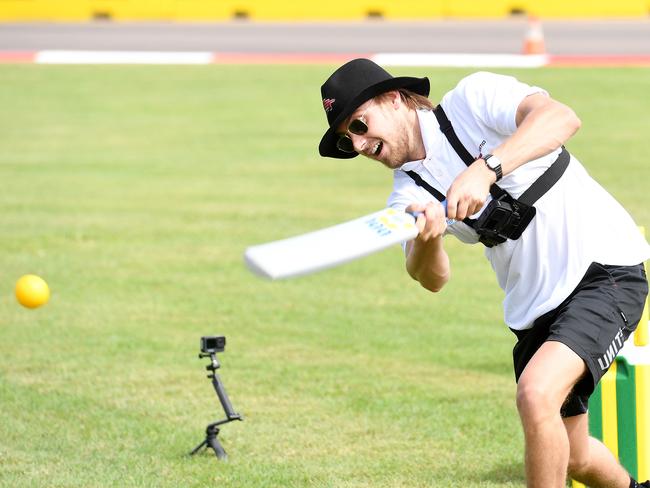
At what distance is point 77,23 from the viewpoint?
105ft

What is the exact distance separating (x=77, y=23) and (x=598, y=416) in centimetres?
2791

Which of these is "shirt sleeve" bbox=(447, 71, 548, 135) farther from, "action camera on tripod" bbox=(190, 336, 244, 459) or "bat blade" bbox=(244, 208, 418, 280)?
"action camera on tripod" bbox=(190, 336, 244, 459)

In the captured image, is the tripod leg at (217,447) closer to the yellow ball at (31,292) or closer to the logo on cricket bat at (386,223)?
the yellow ball at (31,292)

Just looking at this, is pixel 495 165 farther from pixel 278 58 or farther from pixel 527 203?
pixel 278 58

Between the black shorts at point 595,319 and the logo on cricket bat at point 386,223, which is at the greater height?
the logo on cricket bat at point 386,223

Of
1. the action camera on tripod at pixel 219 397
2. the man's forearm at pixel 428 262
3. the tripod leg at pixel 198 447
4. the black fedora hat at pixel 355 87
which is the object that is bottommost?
the tripod leg at pixel 198 447

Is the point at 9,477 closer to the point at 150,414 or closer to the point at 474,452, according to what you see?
the point at 150,414

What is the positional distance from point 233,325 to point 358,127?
15.0 ft

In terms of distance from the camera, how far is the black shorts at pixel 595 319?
4820 mm

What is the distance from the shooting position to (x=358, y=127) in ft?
16.4

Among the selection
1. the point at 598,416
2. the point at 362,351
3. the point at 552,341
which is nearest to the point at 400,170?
the point at 552,341

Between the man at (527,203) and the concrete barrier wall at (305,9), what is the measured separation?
85.3 feet

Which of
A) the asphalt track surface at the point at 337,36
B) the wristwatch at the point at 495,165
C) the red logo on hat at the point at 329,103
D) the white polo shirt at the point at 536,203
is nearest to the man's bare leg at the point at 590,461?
the white polo shirt at the point at 536,203

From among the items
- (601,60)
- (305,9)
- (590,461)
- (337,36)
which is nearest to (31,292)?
(590,461)
